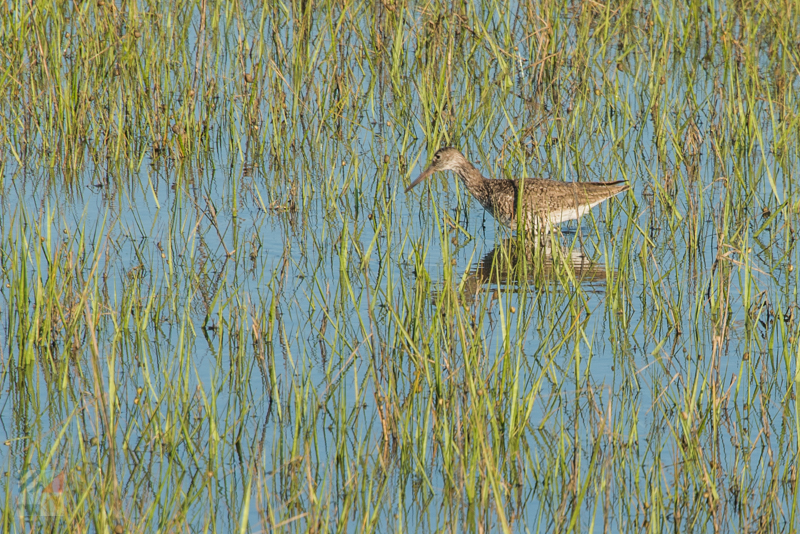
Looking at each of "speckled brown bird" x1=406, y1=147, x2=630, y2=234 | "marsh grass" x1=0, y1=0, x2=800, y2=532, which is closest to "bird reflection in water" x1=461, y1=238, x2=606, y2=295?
"marsh grass" x1=0, y1=0, x2=800, y2=532

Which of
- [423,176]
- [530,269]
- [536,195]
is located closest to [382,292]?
[530,269]

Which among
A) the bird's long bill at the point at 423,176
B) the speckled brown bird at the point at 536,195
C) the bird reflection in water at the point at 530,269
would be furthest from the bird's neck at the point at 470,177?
the bird reflection in water at the point at 530,269

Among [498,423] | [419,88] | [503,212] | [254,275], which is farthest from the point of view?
[419,88]

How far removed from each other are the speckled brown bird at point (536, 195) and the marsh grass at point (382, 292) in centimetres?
20

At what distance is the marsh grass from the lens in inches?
153

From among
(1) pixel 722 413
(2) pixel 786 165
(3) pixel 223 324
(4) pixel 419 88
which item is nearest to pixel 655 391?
(1) pixel 722 413

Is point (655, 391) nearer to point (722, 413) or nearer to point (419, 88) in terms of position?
point (722, 413)

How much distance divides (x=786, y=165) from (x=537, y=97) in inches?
94.4

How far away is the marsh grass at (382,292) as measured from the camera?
3.89m

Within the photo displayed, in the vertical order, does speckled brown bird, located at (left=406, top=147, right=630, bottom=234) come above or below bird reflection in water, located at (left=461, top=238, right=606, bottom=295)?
above

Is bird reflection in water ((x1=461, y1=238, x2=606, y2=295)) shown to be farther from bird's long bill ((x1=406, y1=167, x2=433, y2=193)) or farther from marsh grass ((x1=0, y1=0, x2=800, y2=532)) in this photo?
bird's long bill ((x1=406, y1=167, x2=433, y2=193))

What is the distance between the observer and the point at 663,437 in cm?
447

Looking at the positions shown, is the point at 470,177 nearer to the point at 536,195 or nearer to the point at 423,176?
the point at 423,176

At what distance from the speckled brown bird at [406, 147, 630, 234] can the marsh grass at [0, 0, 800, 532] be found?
0.67ft
